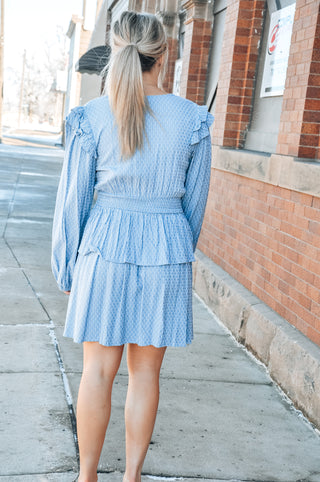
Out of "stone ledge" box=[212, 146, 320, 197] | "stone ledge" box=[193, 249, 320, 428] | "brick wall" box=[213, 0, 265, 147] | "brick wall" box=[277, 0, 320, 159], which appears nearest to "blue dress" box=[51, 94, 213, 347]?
"stone ledge" box=[193, 249, 320, 428]

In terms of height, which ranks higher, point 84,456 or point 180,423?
point 84,456

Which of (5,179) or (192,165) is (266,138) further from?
(5,179)

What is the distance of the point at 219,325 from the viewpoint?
5.83 metres

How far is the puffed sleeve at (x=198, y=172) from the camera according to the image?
2686 millimetres

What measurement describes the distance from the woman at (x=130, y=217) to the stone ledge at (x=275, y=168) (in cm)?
172

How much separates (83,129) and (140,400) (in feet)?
Result: 3.77

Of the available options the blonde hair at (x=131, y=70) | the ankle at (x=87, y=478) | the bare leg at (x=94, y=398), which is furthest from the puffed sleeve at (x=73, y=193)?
the ankle at (x=87, y=478)

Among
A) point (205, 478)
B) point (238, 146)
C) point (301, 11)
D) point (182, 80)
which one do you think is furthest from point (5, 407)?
point (182, 80)

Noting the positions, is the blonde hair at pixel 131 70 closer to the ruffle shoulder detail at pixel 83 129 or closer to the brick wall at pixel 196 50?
the ruffle shoulder detail at pixel 83 129

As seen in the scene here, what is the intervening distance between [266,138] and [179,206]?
3434 millimetres

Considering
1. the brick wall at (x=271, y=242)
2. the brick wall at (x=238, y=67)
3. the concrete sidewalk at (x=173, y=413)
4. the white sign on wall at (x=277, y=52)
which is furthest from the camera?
the brick wall at (x=238, y=67)

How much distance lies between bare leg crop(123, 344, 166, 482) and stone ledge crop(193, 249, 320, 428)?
1401 mm

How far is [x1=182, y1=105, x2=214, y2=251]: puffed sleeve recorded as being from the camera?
8.81 feet

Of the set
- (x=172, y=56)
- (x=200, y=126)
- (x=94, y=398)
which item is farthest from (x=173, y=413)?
(x=172, y=56)
